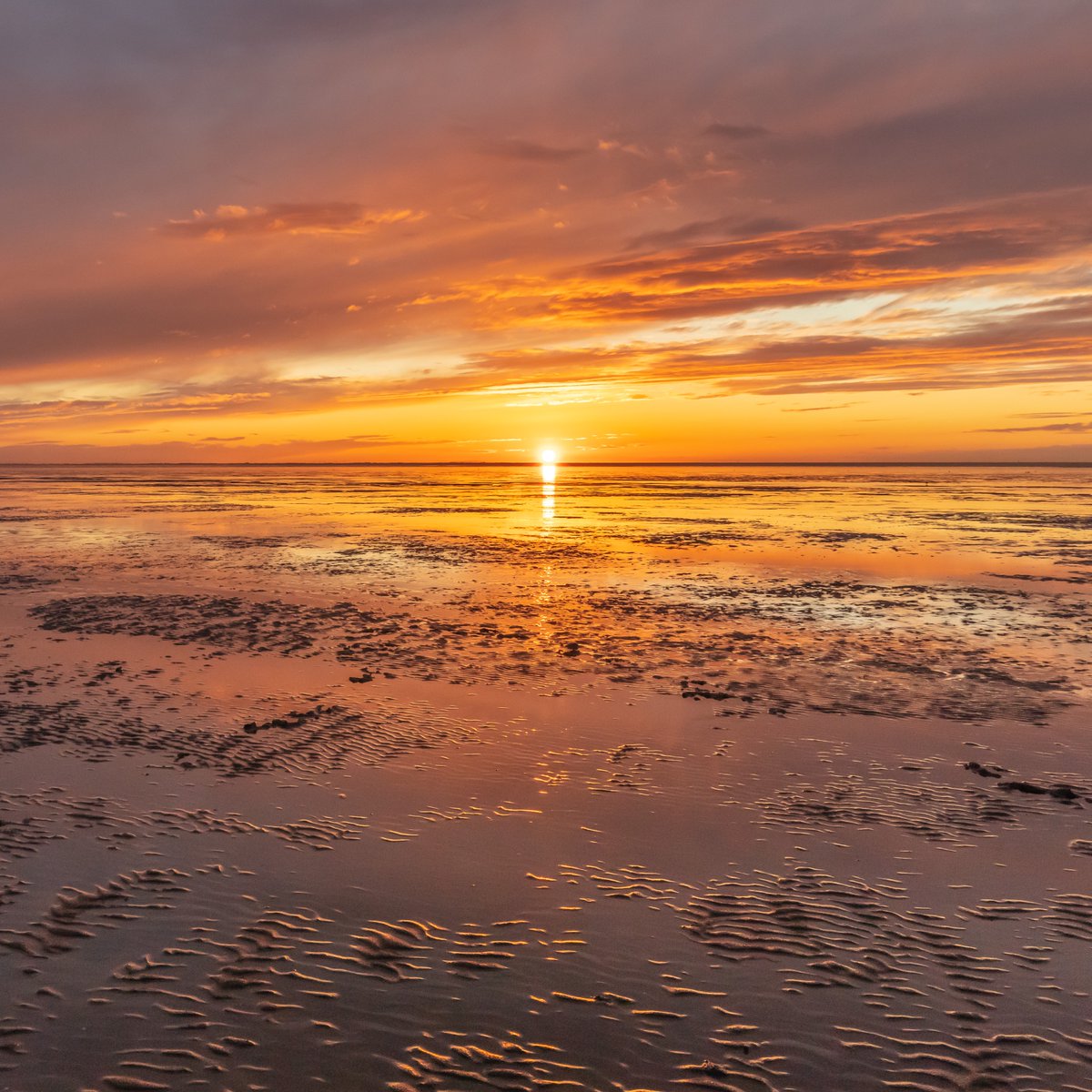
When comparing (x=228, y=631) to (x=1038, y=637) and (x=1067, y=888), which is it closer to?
(x=1067, y=888)

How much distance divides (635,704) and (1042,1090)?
8902 mm

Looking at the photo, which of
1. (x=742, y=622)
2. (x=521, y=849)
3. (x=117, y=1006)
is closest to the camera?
(x=117, y=1006)

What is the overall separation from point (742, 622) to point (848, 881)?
13106 millimetres

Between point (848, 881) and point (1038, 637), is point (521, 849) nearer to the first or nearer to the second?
point (848, 881)

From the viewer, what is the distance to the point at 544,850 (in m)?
8.94

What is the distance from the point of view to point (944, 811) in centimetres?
994

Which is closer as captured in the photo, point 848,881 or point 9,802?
point 848,881

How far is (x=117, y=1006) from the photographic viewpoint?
6223 millimetres

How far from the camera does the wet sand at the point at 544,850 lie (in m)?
5.99

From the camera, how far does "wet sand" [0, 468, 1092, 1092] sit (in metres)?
5.99

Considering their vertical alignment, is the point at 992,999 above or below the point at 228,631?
below

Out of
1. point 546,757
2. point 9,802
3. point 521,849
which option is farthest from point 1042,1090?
point 9,802

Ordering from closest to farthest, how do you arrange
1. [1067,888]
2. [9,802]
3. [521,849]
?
[1067,888] < [521,849] < [9,802]

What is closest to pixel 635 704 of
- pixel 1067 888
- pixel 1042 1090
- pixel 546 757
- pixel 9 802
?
pixel 546 757
